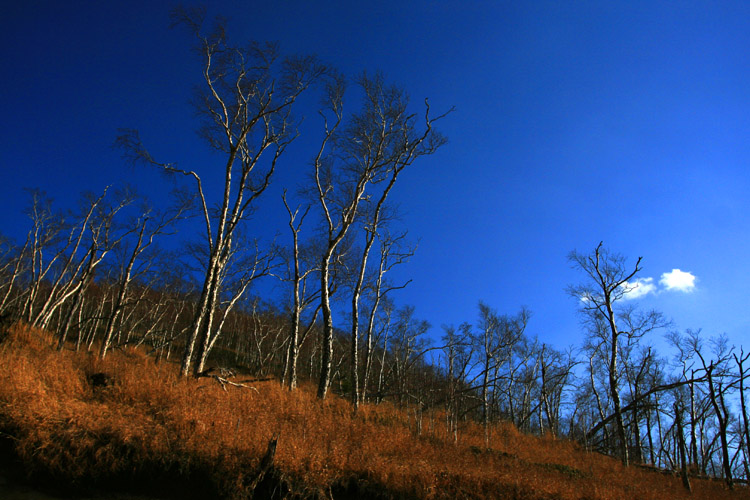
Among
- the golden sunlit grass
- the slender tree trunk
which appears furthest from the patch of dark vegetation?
the slender tree trunk

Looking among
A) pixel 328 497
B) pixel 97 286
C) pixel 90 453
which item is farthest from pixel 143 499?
pixel 97 286

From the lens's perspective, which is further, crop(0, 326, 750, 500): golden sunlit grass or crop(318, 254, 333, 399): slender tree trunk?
crop(318, 254, 333, 399): slender tree trunk

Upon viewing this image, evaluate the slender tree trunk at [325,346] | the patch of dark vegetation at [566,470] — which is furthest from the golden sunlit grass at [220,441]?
the slender tree trunk at [325,346]

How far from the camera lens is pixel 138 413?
7.88 m

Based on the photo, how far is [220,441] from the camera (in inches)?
293

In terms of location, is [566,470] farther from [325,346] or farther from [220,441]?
[220,441]

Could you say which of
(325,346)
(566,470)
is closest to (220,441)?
(325,346)

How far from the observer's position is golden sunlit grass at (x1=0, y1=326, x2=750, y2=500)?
673 centimetres

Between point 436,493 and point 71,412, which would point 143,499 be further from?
point 436,493

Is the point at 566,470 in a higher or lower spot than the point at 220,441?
lower

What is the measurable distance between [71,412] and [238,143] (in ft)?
33.1

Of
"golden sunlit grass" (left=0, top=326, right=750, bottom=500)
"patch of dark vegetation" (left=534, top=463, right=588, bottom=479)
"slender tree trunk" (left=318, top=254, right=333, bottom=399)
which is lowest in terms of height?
"patch of dark vegetation" (left=534, top=463, right=588, bottom=479)

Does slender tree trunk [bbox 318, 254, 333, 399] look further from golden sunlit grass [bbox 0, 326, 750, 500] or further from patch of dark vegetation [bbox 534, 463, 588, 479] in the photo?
patch of dark vegetation [bbox 534, 463, 588, 479]

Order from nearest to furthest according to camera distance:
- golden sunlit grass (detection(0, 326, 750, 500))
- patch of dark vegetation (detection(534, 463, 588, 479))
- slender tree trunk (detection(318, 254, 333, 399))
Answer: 1. golden sunlit grass (detection(0, 326, 750, 500))
2. patch of dark vegetation (detection(534, 463, 588, 479))
3. slender tree trunk (detection(318, 254, 333, 399))
